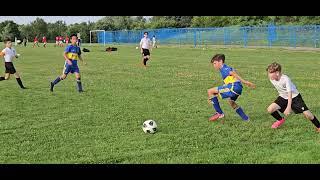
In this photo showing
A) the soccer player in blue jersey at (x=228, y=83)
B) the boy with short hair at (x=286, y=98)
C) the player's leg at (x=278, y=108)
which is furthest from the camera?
the soccer player in blue jersey at (x=228, y=83)

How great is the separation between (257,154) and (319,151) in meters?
0.94

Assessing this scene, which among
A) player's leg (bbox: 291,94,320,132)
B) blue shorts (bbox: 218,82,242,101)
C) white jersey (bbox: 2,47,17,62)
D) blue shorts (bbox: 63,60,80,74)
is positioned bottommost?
player's leg (bbox: 291,94,320,132)

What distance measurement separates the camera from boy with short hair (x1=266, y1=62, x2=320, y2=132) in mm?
7402

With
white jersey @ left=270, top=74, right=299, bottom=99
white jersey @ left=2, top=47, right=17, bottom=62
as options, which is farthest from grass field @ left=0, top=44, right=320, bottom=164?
white jersey @ left=2, top=47, right=17, bottom=62

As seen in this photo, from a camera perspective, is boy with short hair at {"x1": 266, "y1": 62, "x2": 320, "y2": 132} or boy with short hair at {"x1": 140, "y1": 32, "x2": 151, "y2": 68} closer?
boy with short hair at {"x1": 266, "y1": 62, "x2": 320, "y2": 132}

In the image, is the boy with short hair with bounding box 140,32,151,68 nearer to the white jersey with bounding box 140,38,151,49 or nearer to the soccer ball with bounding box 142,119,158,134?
the white jersey with bounding box 140,38,151,49

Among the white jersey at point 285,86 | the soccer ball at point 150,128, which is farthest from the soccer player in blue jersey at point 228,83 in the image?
the soccer ball at point 150,128

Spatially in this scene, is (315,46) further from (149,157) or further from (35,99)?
(149,157)

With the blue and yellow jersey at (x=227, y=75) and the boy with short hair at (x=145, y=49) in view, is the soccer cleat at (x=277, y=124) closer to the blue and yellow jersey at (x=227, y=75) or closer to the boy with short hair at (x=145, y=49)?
the blue and yellow jersey at (x=227, y=75)

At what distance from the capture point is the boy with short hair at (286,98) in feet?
24.3

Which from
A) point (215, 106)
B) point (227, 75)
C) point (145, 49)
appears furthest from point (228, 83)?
point (145, 49)

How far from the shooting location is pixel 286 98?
777 cm

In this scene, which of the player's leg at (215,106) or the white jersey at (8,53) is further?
the white jersey at (8,53)
